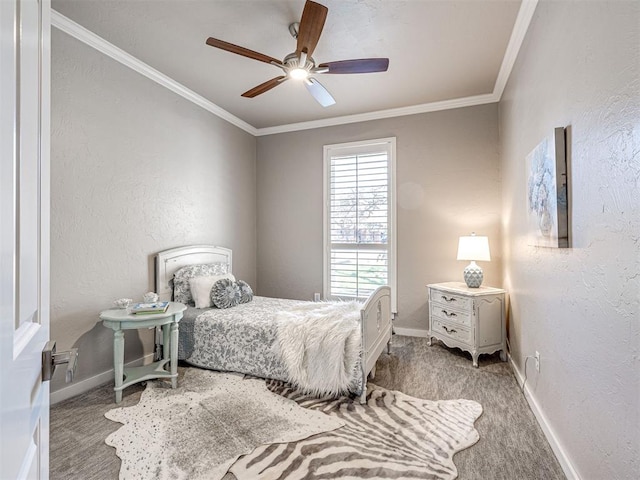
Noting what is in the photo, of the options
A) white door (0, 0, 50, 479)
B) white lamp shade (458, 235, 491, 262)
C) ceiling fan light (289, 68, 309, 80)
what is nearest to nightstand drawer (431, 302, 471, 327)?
white lamp shade (458, 235, 491, 262)

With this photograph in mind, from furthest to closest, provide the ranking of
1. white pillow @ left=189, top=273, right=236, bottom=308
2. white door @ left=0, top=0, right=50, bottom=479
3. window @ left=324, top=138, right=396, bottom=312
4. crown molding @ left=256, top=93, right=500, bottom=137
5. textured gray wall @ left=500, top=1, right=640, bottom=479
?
window @ left=324, top=138, right=396, bottom=312 → crown molding @ left=256, top=93, right=500, bottom=137 → white pillow @ left=189, top=273, right=236, bottom=308 → textured gray wall @ left=500, top=1, right=640, bottom=479 → white door @ left=0, top=0, right=50, bottom=479

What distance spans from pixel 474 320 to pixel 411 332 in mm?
1088

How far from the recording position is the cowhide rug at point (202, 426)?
1.78 meters

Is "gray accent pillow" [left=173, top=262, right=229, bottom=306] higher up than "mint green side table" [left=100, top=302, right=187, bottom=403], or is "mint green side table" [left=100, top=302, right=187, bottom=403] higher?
"gray accent pillow" [left=173, top=262, right=229, bottom=306]

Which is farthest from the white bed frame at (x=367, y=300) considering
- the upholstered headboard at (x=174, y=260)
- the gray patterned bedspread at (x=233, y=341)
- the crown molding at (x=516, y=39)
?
the crown molding at (x=516, y=39)

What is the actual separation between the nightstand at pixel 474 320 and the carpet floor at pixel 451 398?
17cm

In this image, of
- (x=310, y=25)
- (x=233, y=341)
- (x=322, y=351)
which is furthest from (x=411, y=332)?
(x=310, y=25)

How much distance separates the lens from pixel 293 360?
254 centimetres

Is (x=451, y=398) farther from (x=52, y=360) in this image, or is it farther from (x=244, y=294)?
(x=52, y=360)

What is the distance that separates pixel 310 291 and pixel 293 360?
2.09m

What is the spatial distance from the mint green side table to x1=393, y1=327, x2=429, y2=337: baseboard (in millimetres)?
2614

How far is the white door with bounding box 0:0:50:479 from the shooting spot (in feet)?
1.75

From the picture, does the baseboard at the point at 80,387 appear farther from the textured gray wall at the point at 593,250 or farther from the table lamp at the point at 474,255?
the table lamp at the point at 474,255

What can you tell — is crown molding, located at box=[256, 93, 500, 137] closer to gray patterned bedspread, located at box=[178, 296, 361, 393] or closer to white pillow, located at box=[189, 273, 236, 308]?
white pillow, located at box=[189, 273, 236, 308]
